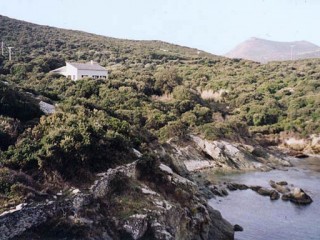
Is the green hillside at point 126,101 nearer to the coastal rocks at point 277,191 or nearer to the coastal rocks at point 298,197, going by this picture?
the coastal rocks at point 277,191

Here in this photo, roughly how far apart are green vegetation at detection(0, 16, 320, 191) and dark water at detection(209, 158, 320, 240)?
29.2 ft

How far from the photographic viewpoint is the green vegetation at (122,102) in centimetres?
2439

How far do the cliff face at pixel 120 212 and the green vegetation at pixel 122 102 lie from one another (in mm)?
1204

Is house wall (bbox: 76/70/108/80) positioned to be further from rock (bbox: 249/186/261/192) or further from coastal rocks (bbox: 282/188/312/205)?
coastal rocks (bbox: 282/188/312/205)

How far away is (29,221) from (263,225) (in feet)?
67.5

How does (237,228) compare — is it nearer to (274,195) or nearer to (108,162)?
(274,195)

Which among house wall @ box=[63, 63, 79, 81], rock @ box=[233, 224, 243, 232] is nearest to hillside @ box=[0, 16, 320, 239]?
rock @ box=[233, 224, 243, 232]

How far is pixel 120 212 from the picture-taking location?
22.9 m

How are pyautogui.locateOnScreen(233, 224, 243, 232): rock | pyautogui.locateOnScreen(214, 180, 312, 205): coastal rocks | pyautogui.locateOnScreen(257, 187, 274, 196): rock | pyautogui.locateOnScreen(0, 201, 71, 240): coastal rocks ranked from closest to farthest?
pyautogui.locateOnScreen(0, 201, 71, 240): coastal rocks
pyautogui.locateOnScreen(233, 224, 243, 232): rock
pyautogui.locateOnScreen(214, 180, 312, 205): coastal rocks
pyautogui.locateOnScreen(257, 187, 274, 196): rock

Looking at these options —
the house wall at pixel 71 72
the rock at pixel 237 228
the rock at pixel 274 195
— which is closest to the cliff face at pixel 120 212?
the rock at pixel 237 228

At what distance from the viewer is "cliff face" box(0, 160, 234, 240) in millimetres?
20373

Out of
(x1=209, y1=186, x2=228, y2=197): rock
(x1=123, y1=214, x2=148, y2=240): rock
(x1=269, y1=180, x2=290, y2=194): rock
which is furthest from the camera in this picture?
(x1=269, y1=180, x2=290, y2=194): rock

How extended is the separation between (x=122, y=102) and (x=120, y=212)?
4731 cm

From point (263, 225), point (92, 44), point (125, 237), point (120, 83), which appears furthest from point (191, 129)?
point (92, 44)
